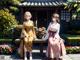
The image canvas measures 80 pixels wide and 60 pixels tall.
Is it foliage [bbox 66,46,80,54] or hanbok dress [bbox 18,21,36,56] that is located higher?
hanbok dress [bbox 18,21,36,56]

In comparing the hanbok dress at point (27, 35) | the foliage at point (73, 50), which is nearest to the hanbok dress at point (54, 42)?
the hanbok dress at point (27, 35)

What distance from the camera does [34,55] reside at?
1611 cm

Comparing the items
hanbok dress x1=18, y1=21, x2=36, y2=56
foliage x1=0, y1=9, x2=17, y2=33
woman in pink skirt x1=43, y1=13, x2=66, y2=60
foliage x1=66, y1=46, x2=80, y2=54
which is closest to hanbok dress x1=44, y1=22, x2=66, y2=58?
woman in pink skirt x1=43, y1=13, x2=66, y2=60

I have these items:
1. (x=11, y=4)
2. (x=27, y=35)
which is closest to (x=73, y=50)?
(x=27, y=35)

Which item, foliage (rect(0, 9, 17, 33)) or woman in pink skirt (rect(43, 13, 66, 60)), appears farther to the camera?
foliage (rect(0, 9, 17, 33))

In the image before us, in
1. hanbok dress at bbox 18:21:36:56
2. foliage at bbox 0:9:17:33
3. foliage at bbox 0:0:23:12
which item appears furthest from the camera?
foliage at bbox 0:0:23:12

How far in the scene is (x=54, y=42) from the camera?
46.1ft

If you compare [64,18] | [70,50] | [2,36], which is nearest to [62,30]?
[64,18]

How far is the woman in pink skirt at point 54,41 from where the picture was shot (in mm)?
14031

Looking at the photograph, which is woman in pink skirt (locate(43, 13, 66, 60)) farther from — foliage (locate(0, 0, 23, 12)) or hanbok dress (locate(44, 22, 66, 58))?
foliage (locate(0, 0, 23, 12))

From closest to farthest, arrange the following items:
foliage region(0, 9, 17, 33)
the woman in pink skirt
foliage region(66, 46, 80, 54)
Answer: the woman in pink skirt → foliage region(66, 46, 80, 54) → foliage region(0, 9, 17, 33)

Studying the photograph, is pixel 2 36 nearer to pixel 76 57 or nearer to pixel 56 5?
pixel 56 5

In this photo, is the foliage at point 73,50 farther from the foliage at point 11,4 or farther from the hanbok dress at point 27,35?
the foliage at point 11,4

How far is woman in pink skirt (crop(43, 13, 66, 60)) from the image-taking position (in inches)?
552
